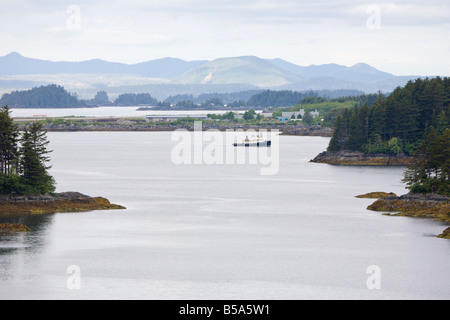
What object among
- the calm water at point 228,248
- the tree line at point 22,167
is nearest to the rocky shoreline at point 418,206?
the calm water at point 228,248

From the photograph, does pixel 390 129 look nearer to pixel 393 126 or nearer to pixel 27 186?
pixel 393 126

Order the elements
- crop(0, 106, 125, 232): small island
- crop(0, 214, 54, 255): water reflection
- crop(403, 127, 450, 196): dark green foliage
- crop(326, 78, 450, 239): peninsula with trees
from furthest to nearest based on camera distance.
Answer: crop(326, 78, 450, 239): peninsula with trees → crop(403, 127, 450, 196): dark green foliage → crop(0, 106, 125, 232): small island → crop(0, 214, 54, 255): water reflection

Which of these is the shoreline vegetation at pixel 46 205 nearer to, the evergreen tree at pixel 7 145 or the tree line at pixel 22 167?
the tree line at pixel 22 167

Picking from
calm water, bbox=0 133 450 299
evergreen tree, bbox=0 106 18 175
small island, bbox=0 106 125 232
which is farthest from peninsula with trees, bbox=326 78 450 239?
evergreen tree, bbox=0 106 18 175

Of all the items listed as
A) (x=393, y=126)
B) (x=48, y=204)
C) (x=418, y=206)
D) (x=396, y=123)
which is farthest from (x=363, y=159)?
(x=48, y=204)

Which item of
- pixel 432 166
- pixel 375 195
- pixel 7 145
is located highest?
pixel 7 145

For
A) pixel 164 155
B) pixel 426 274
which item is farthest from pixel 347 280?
pixel 164 155

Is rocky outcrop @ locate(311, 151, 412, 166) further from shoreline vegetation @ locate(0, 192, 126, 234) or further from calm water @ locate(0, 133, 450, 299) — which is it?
shoreline vegetation @ locate(0, 192, 126, 234)
